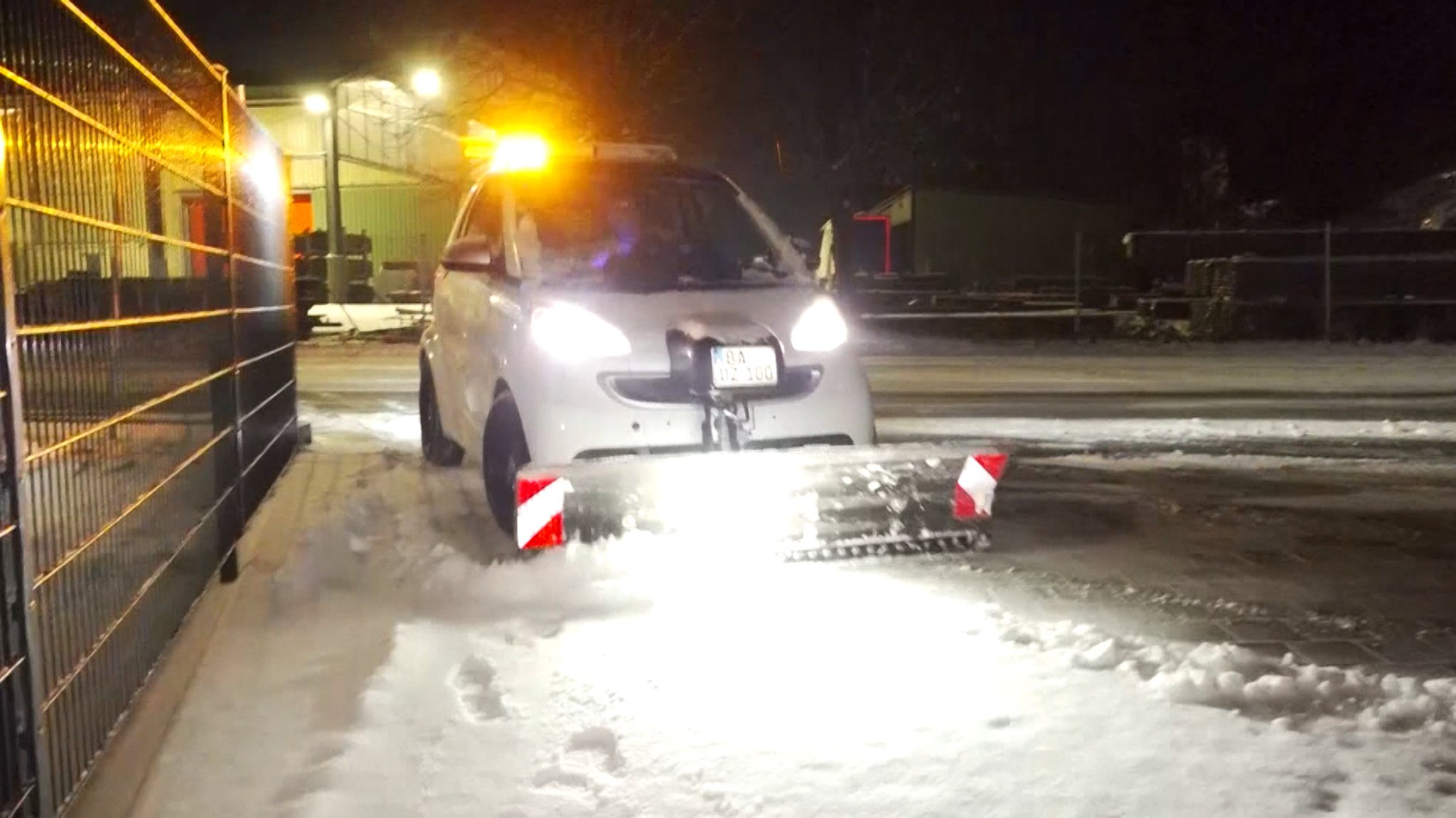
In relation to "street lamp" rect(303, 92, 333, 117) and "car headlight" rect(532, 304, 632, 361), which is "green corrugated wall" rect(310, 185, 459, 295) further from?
"car headlight" rect(532, 304, 632, 361)

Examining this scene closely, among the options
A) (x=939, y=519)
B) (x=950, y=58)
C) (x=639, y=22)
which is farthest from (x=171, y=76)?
(x=950, y=58)

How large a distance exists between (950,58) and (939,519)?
85.9 ft

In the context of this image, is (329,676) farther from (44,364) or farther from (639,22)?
(639,22)

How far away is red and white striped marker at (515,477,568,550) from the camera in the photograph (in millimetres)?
5723

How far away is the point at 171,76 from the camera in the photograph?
18.6 feet

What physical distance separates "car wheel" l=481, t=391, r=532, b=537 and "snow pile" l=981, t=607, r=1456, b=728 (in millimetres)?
2616

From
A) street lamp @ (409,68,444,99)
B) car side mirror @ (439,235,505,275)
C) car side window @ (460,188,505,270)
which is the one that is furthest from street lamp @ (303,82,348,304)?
car side mirror @ (439,235,505,275)

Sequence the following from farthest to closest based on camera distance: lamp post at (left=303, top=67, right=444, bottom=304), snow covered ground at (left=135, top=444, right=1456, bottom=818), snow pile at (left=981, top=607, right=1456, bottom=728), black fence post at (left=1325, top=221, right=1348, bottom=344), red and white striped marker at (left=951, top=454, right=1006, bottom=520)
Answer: lamp post at (left=303, top=67, right=444, bottom=304) < black fence post at (left=1325, top=221, right=1348, bottom=344) < red and white striped marker at (left=951, top=454, right=1006, bottom=520) < snow pile at (left=981, top=607, right=1456, bottom=728) < snow covered ground at (left=135, top=444, right=1456, bottom=818)

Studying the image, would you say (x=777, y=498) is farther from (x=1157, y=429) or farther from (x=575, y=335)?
(x=1157, y=429)

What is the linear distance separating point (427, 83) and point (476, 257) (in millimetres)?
21585

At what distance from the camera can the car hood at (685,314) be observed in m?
6.41

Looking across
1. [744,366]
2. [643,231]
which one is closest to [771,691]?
[744,366]

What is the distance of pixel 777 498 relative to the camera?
19.6ft

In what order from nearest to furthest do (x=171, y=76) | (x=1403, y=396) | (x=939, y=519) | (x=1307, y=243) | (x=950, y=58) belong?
(x=171, y=76), (x=939, y=519), (x=1403, y=396), (x=1307, y=243), (x=950, y=58)
